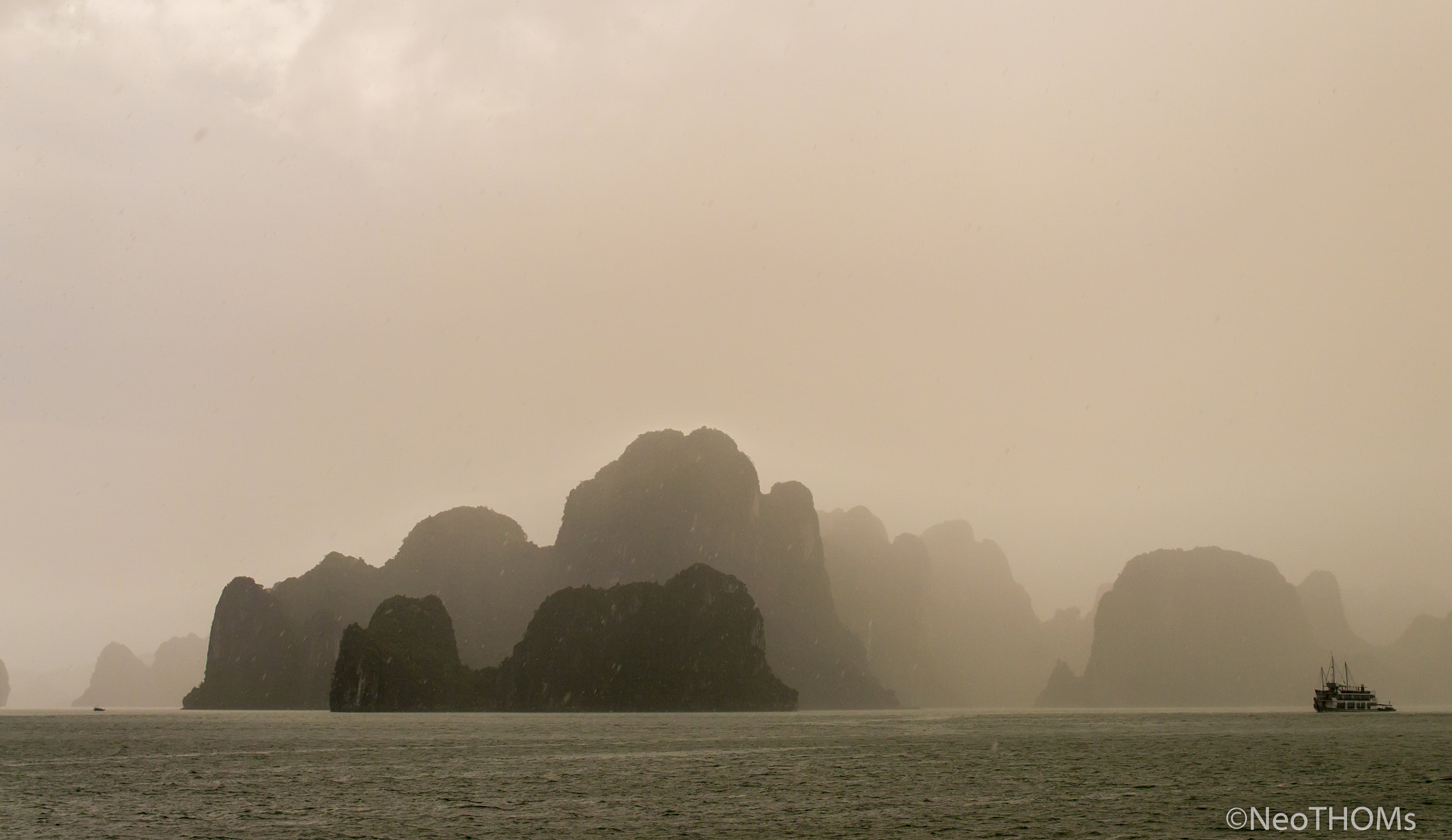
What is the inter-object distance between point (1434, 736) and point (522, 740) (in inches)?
3551

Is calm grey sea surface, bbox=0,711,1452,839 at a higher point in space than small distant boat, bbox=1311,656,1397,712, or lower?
higher

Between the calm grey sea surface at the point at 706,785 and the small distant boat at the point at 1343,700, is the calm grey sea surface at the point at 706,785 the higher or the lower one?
the higher one

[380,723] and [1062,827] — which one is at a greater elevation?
[1062,827]

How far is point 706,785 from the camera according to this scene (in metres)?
55.3

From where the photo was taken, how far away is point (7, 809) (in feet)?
144

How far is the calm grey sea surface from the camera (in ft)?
131

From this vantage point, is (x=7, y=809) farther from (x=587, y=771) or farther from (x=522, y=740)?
(x=522, y=740)

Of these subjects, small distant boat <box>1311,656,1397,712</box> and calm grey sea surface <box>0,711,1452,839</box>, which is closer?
calm grey sea surface <box>0,711,1452,839</box>

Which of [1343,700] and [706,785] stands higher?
[706,785]

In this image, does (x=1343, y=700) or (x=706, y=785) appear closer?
(x=706, y=785)

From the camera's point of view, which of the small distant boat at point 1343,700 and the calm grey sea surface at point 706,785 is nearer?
the calm grey sea surface at point 706,785

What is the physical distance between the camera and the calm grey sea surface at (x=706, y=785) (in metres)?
39.8

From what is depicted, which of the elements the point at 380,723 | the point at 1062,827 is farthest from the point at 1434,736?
the point at 380,723

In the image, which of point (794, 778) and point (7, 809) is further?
point (794, 778)
